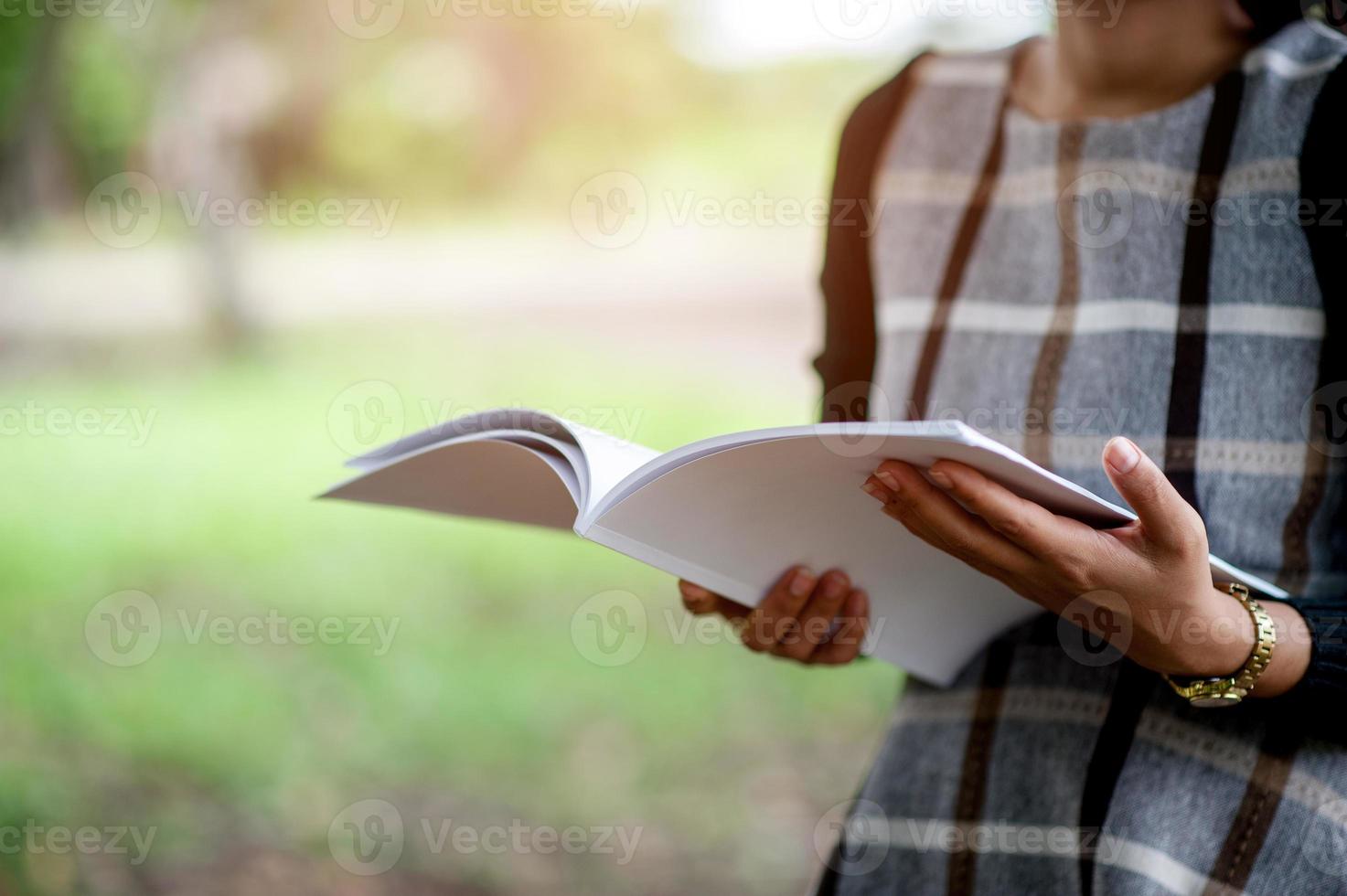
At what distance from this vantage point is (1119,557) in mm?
709

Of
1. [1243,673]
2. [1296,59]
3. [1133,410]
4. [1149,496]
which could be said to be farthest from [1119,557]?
[1296,59]

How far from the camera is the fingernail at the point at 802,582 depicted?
92 cm

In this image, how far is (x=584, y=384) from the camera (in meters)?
4.75

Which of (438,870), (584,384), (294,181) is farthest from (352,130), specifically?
(438,870)

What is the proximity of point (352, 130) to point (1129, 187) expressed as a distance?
5.61 m

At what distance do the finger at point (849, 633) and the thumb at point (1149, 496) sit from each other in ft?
1.02

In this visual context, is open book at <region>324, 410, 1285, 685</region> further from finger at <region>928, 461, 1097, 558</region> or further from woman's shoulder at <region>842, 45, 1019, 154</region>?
woman's shoulder at <region>842, 45, 1019, 154</region>

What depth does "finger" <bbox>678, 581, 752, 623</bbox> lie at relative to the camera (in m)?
0.99

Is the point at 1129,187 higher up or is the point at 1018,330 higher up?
the point at 1129,187

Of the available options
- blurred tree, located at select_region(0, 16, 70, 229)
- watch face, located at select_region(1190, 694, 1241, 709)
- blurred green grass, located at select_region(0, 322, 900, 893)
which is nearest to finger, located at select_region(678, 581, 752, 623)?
watch face, located at select_region(1190, 694, 1241, 709)

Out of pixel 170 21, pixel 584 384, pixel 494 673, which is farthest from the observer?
pixel 170 21

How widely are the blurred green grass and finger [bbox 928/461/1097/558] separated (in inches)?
73.9

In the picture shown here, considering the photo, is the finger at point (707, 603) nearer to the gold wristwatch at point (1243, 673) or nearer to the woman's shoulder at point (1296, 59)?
the gold wristwatch at point (1243, 673)

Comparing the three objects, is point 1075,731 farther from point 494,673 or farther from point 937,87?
point 494,673
